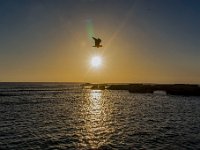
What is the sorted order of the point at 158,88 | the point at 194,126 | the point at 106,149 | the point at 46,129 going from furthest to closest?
the point at 158,88 → the point at 194,126 → the point at 46,129 → the point at 106,149

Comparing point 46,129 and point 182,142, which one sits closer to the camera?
point 182,142

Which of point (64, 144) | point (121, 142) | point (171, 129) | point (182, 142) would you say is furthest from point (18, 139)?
point (171, 129)

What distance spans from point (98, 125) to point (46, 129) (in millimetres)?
8516

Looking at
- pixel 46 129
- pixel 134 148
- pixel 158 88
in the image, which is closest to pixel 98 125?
pixel 46 129

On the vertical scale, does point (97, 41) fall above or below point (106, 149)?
above

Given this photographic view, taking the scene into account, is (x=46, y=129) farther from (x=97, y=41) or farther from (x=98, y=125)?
(x=97, y=41)

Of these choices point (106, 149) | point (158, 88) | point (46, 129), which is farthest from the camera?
point (158, 88)

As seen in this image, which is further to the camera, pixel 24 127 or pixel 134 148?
pixel 24 127

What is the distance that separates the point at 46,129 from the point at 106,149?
12759 millimetres

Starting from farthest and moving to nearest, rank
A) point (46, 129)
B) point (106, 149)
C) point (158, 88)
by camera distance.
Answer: point (158, 88) → point (46, 129) → point (106, 149)

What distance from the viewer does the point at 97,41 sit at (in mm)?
32250

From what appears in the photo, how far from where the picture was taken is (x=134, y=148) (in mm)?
30156

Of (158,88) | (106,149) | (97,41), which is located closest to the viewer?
(106,149)

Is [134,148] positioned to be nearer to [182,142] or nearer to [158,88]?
[182,142]
